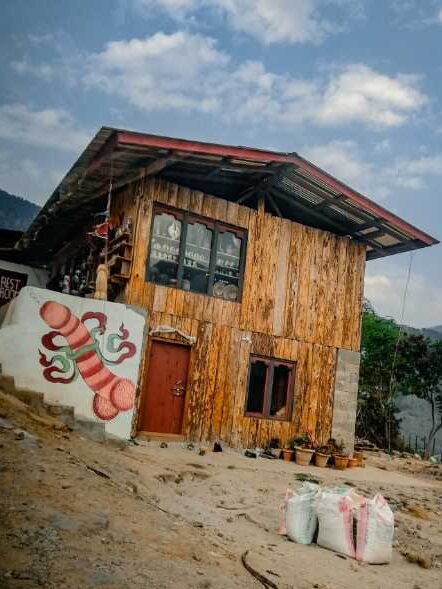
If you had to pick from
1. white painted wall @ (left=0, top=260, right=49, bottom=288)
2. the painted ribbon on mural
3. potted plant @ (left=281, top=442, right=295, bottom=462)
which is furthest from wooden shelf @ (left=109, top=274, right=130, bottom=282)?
white painted wall @ (left=0, top=260, right=49, bottom=288)

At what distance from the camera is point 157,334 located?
34.6ft

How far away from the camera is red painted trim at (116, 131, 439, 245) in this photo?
9.41m

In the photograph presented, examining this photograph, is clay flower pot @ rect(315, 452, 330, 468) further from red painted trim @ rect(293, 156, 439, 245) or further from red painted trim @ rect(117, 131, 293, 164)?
red painted trim @ rect(117, 131, 293, 164)

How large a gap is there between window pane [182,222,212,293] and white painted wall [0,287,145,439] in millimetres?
2358

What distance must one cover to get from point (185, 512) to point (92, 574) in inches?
111

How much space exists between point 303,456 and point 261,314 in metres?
3.28

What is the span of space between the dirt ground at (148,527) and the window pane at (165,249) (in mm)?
3795

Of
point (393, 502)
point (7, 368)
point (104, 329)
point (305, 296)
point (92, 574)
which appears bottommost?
point (393, 502)

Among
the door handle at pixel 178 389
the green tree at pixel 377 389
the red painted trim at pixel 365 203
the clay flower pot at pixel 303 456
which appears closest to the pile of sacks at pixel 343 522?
the door handle at pixel 178 389

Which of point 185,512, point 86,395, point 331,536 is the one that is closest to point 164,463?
point 86,395

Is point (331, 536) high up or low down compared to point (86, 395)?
down

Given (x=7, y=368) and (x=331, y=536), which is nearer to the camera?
(x=331, y=536)

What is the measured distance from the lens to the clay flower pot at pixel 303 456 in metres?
11.3

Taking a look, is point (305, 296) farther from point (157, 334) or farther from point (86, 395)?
point (86, 395)
